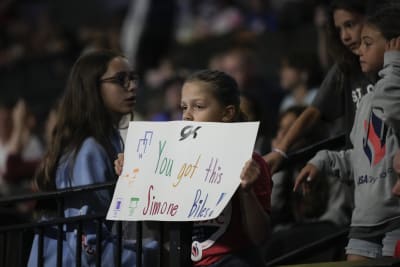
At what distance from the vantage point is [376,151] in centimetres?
541

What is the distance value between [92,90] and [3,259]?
102 centimetres

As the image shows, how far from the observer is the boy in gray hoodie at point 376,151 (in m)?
5.22

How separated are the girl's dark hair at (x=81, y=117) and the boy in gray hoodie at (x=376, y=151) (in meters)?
1.12

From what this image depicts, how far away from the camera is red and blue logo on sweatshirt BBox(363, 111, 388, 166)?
539 centimetres

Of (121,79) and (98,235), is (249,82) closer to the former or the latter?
(121,79)

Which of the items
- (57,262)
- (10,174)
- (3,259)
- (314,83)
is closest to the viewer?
(57,262)

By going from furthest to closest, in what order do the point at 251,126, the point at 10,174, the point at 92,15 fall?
the point at 92,15 → the point at 10,174 → the point at 251,126

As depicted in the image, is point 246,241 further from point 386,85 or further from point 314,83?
point 314,83

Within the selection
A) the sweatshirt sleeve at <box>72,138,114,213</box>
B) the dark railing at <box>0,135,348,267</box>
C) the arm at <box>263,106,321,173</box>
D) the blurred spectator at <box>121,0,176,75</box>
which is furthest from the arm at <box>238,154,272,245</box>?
the blurred spectator at <box>121,0,176,75</box>

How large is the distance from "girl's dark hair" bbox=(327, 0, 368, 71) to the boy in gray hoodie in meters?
0.61

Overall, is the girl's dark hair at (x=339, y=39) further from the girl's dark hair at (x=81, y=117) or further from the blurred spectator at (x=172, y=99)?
the blurred spectator at (x=172, y=99)

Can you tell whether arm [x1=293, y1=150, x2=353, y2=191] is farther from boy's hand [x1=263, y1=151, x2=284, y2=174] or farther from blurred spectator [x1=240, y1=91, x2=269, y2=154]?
blurred spectator [x1=240, y1=91, x2=269, y2=154]

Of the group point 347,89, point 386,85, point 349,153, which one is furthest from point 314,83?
point 386,85

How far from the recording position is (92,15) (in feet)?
57.2
